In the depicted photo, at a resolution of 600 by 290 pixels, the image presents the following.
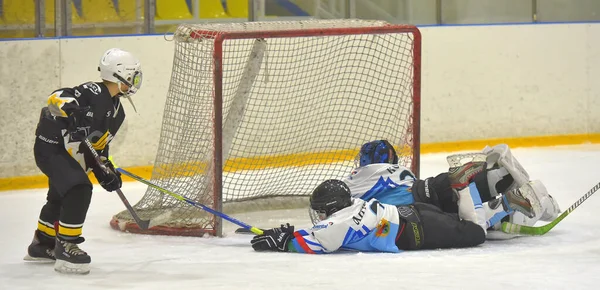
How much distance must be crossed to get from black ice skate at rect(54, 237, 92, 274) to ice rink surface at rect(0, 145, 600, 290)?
0.14ft

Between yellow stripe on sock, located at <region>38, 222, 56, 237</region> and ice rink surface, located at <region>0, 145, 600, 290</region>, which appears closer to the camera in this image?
ice rink surface, located at <region>0, 145, 600, 290</region>

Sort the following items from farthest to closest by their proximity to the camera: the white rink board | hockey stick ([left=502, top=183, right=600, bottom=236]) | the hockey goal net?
1. the white rink board
2. the hockey goal net
3. hockey stick ([left=502, top=183, right=600, bottom=236])

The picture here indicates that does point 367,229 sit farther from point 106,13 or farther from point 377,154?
point 106,13

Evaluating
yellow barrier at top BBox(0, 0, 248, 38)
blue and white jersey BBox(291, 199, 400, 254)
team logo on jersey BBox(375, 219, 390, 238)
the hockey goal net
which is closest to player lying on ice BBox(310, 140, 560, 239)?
blue and white jersey BBox(291, 199, 400, 254)

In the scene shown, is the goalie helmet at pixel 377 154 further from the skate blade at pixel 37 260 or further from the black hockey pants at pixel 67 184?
the skate blade at pixel 37 260

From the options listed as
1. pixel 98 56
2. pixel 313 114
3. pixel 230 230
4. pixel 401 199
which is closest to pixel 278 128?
pixel 313 114

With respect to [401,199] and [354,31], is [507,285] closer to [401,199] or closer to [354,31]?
[401,199]

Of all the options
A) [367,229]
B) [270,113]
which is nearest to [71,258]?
[367,229]

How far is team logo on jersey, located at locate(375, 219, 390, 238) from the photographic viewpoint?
5074 mm

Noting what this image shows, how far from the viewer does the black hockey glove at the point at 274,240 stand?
17.1 ft

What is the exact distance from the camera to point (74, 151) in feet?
16.0

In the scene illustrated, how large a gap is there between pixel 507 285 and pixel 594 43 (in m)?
4.81

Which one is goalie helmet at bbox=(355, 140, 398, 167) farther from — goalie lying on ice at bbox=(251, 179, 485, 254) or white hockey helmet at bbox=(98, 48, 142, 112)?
white hockey helmet at bbox=(98, 48, 142, 112)

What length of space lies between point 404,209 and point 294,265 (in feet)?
1.92
